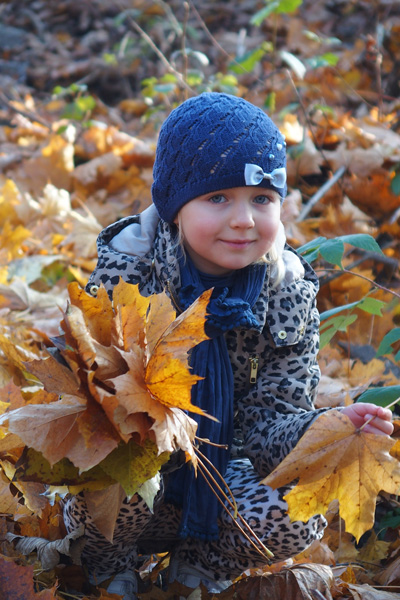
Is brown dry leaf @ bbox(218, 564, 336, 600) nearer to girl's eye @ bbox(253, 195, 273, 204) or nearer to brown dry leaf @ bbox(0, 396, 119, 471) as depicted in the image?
brown dry leaf @ bbox(0, 396, 119, 471)

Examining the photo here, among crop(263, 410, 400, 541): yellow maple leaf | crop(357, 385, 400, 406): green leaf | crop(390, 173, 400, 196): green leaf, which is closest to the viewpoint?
crop(263, 410, 400, 541): yellow maple leaf

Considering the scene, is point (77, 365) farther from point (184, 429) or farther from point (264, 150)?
point (264, 150)

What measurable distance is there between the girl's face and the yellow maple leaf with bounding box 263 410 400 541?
0.46m

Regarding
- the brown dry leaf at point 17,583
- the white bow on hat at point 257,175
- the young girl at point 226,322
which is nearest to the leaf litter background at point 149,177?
the brown dry leaf at point 17,583

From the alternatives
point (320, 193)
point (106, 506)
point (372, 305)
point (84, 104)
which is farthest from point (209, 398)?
point (84, 104)

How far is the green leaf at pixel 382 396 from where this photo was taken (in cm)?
180

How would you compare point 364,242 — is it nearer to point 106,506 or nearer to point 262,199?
point 262,199

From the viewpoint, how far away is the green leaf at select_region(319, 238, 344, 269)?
1921 mm

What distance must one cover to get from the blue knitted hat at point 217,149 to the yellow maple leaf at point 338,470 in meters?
0.56

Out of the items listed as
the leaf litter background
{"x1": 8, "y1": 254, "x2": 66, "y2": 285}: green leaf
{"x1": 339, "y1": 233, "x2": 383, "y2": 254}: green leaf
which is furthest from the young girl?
{"x1": 8, "y1": 254, "x2": 66, "y2": 285}: green leaf

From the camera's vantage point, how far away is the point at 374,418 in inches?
53.6

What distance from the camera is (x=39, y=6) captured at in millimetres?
7254

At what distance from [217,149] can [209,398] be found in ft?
1.90

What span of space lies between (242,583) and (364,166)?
2329 millimetres
